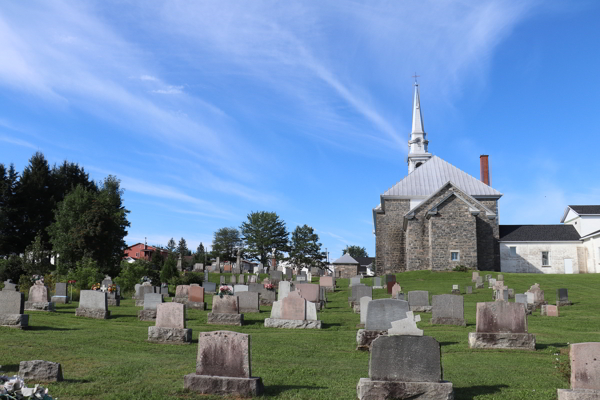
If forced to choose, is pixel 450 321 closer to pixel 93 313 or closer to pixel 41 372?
pixel 93 313

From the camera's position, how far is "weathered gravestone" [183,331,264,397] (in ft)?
23.2

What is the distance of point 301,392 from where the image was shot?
7.28 m

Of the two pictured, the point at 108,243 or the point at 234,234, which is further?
the point at 234,234

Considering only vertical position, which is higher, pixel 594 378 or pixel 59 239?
pixel 59 239

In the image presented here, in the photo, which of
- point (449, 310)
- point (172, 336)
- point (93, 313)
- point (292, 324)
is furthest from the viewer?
point (93, 313)

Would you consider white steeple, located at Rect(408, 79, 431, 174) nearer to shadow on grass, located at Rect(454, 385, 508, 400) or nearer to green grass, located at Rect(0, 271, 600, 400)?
green grass, located at Rect(0, 271, 600, 400)

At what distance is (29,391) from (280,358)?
6224mm

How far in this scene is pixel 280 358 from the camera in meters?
10.4

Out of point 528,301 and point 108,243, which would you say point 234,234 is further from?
point 528,301

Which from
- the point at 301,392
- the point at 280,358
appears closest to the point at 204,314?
the point at 280,358

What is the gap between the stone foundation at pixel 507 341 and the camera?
1110 cm

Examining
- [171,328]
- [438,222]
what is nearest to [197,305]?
[171,328]

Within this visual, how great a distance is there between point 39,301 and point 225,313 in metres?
7.51

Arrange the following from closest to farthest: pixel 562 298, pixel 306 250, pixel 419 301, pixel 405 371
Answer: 1. pixel 405 371
2. pixel 419 301
3. pixel 562 298
4. pixel 306 250
